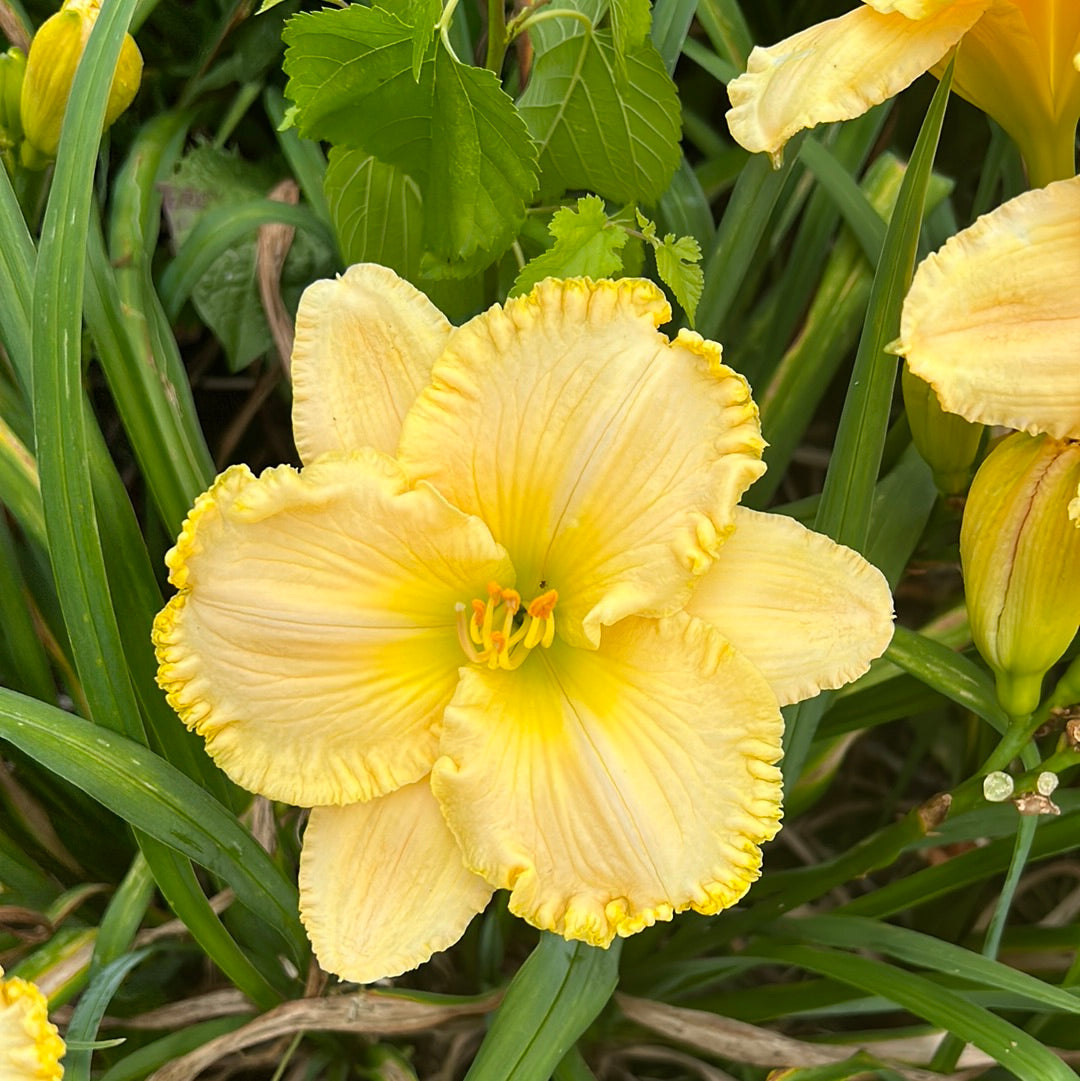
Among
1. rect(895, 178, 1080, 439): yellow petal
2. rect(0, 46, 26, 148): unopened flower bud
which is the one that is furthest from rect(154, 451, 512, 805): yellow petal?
rect(0, 46, 26, 148): unopened flower bud

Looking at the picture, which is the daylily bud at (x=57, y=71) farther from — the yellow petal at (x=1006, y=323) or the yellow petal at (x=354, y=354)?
the yellow petal at (x=1006, y=323)

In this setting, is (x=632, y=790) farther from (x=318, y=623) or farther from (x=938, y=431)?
(x=938, y=431)

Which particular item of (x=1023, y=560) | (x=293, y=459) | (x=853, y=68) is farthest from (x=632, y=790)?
(x=293, y=459)

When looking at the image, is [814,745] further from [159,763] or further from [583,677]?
[159,763]

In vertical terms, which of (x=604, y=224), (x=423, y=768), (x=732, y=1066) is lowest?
(x=732, y=1066)

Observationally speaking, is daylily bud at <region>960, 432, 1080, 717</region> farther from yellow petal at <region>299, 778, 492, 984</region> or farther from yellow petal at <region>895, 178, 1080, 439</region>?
yellow petal at <region>299, 778, 492, 984</region>

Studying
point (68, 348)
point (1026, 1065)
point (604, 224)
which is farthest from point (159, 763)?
point (1026, 1065)
